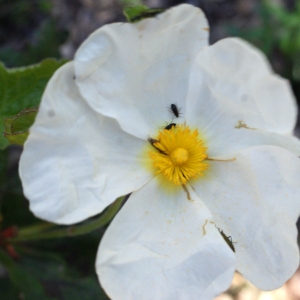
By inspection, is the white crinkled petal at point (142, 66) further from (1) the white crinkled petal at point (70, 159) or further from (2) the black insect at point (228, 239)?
(2) the black insect at point (228, 239)

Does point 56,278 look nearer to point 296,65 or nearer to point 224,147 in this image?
point 224,147

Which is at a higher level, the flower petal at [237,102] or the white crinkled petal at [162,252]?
the flower petal at [237,102]

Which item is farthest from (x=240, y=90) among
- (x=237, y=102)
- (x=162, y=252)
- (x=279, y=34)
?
(x=279, y=34)

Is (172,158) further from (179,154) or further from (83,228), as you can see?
(83,228)

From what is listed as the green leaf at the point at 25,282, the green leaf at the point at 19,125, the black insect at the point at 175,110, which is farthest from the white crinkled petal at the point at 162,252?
the green leaf at the point at 25,282

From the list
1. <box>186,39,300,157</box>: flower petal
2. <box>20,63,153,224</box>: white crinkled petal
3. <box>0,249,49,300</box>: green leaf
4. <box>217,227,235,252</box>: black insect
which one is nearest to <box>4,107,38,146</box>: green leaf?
<box>20,63,153,224</box>: white crinkled petal
